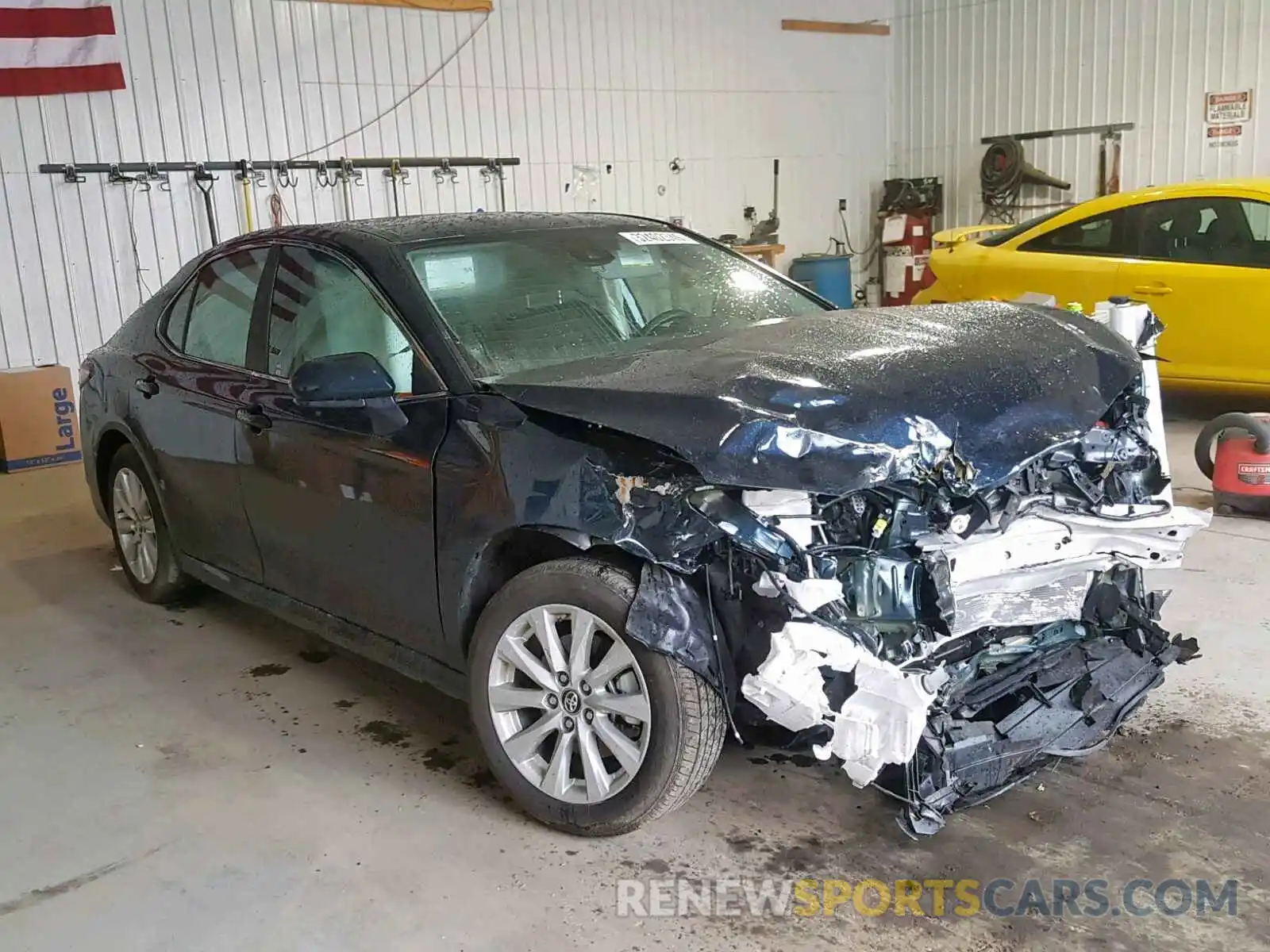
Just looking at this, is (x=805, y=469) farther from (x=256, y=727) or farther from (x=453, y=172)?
(x=453, y=172)

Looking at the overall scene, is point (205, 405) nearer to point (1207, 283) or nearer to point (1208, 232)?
point (1207, 283)

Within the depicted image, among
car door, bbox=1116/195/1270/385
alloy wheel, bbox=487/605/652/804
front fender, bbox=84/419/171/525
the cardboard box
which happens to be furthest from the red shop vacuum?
the cardboard box

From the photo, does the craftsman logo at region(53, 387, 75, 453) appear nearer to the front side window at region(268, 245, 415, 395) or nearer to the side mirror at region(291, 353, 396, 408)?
the front side window at region(268, 245, 415, 395)

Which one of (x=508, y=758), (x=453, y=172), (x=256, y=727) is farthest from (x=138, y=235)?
(x=508, y=758)

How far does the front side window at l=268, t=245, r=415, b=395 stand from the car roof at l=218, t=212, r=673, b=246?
0.08 metres

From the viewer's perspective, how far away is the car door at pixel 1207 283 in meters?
6.23

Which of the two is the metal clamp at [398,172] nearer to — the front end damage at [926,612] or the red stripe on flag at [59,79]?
the red stripe on flag at [59,79]

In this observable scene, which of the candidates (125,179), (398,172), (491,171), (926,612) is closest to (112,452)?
(926,612)

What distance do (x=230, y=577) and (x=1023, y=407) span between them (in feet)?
8.33

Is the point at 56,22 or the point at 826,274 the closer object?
the point at 56,22

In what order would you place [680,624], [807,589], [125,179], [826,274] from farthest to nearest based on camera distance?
[826,274] → [125,179] → [680,624] → [807,589]

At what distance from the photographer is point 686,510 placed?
2.30 meters

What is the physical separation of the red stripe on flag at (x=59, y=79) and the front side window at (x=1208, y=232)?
6.68m

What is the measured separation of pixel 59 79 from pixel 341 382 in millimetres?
6142
